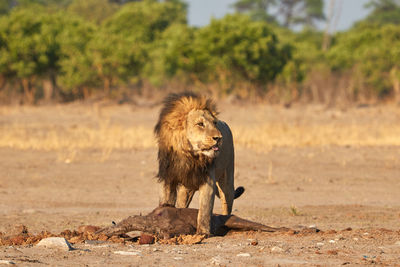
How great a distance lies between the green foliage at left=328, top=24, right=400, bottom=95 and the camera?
37.2 meters

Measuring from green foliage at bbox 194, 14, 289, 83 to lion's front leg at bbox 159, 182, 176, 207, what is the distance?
2613 centimetres

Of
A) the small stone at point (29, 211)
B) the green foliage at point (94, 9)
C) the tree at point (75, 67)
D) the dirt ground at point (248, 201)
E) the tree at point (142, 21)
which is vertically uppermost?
the green foliage at point (94, 9)

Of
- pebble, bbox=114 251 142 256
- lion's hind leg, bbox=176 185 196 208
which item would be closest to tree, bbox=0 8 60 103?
lion's hind leg, bbox=176 185 196 208

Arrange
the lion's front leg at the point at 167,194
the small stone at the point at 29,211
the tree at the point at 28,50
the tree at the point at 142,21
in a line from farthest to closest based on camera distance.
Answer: the tree at the point at 142,21, the tree at the point at 28,50, the small stone at the point at 29,211, the lion's front leg at the point at 167,194

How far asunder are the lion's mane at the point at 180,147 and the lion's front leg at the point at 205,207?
7cm

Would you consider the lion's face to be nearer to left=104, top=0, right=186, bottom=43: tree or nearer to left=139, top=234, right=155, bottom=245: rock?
left=139, top=234, right=155, bottom=245: rock

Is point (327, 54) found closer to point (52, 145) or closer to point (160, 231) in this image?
point (52, 145)

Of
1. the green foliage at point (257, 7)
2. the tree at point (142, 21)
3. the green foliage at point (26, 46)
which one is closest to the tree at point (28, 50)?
the green foliage at point (26, 46)

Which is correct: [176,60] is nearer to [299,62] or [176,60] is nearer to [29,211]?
[299,62]

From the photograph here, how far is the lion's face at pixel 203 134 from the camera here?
6.44 m

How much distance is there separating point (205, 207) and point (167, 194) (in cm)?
45

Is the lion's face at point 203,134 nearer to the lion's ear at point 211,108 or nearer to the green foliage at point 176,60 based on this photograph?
the lion's ear at point 211,108

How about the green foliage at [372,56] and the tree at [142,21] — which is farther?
the tree at [142,21]

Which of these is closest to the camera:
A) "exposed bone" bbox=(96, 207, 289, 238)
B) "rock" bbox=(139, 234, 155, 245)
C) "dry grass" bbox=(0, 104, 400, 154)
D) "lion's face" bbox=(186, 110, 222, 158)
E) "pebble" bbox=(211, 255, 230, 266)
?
"pebble" bbox=(211, 255, 230, 266)
